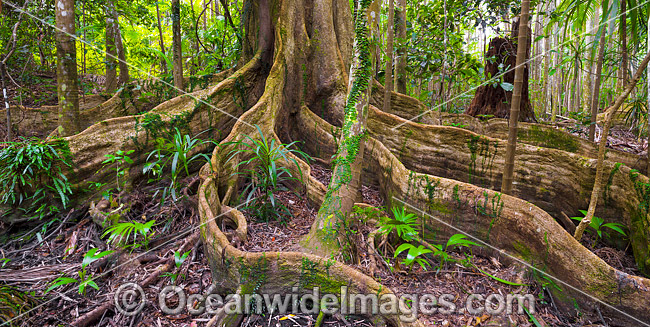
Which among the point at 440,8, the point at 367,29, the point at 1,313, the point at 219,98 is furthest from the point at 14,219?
the point at 440,8

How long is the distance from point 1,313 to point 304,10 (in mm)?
4209

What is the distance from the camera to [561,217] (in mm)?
3234

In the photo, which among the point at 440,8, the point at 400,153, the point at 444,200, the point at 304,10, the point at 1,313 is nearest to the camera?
the point at 1,313

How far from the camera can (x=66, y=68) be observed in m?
3.39

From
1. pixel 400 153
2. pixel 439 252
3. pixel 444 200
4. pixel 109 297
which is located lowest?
pixel 109 297

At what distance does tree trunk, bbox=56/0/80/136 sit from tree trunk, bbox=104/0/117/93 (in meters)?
1.78

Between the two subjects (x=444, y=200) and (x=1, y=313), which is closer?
(x=1, y=313)

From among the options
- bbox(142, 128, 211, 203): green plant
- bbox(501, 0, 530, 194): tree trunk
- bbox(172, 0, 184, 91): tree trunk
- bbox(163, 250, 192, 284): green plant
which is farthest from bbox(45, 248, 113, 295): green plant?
bbox(501, 0, 530, 194): tree trunk

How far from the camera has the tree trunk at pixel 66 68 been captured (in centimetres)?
329

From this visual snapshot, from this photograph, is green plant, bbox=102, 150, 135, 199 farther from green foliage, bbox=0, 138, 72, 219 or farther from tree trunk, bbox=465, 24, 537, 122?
tree trunk, bbox=465, 24, 537, 122

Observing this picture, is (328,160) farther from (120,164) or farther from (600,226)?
(600,226)

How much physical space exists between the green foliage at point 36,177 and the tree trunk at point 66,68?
1.51 ft

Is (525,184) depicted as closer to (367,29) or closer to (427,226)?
(427,226)

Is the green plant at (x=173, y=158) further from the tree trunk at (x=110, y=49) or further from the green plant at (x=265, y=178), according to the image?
the tree trunk at (x=110, y=49)
